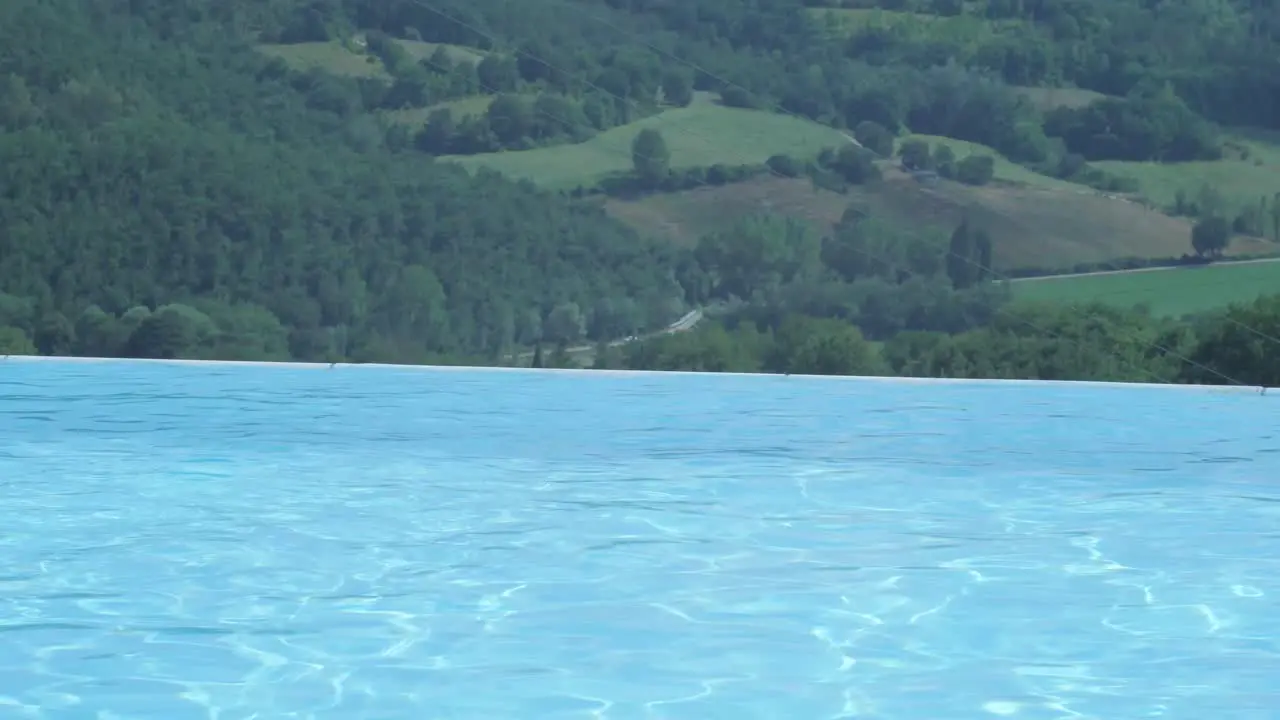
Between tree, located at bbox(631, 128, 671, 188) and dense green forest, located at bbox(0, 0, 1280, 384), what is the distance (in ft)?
0.12

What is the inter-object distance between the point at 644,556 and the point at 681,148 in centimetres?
1607

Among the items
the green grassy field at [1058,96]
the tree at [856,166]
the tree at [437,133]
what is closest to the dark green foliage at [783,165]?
the tree at [856,166]

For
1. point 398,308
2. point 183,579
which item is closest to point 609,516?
point 183,579

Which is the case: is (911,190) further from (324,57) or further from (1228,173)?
(324,57)

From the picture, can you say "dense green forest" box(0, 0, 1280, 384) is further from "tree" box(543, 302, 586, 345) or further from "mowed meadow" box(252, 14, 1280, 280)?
"mowed meadow" box(252, 14, 1280, 280)

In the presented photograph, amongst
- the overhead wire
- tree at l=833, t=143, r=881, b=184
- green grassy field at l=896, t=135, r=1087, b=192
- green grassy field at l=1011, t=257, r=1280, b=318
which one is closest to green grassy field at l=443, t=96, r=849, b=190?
the overhead wire

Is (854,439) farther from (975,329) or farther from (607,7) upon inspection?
(607,7)

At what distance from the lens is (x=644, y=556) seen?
16.0ft

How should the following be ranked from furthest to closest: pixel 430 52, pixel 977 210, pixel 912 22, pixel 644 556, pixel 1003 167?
pixel 912 22 → pixel 430 52 → pixel 1003 167 → pixel 977 210 → pixel 644 556

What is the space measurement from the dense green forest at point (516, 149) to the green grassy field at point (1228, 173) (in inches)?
7.9

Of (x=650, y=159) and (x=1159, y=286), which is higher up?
(x=650, y=159)

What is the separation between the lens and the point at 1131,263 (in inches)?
766

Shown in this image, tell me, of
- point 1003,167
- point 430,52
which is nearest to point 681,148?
point 430,52

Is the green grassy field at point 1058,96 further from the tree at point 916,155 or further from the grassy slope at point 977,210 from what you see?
the tree at point 916,155
